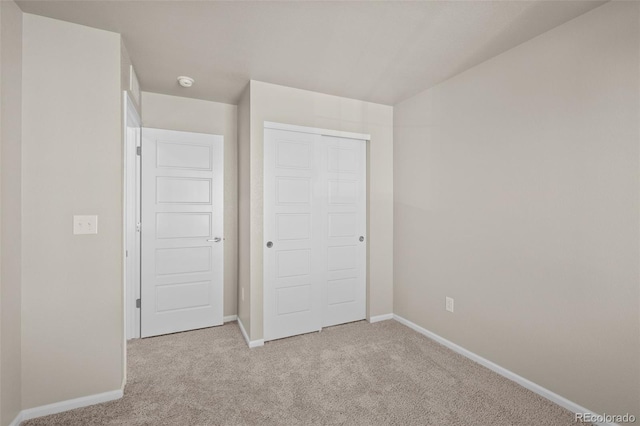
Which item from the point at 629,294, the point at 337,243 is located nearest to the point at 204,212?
the point at 337,243

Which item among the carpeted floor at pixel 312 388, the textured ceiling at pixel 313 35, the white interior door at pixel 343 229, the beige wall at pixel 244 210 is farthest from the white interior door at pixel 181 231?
the white interior door at pixel 343 229

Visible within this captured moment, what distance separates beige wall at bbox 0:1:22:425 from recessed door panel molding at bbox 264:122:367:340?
172 cm

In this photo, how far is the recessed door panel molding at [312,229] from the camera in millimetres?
2982

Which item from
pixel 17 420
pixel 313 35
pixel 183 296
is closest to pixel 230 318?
pixel 183 296

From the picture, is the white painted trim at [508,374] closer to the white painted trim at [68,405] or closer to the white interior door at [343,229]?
Result: the white interior door at [343,229]

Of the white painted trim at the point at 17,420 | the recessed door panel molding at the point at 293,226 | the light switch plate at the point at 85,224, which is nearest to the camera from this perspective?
the white painted trim at the point at 17,420

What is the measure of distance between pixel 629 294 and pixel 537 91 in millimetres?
1414

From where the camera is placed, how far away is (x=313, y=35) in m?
2.14

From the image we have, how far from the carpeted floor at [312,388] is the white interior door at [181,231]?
13.8 inches

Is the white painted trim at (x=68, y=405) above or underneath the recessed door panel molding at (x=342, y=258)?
underneath

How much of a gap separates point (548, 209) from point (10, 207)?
3410mm

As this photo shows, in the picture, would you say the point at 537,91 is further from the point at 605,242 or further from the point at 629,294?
the point at 629,294

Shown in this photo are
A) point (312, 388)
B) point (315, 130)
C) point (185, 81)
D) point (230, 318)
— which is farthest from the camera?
point (230, 318)

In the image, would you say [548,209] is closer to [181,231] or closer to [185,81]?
[185,81]
